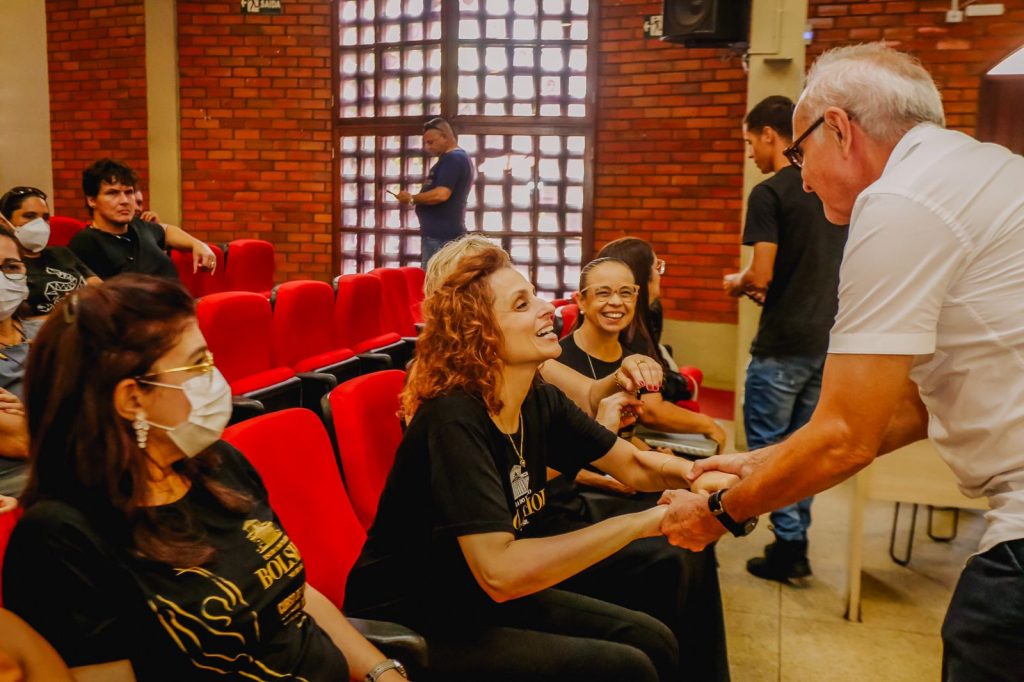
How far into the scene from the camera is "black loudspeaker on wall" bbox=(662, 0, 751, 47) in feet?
16.2

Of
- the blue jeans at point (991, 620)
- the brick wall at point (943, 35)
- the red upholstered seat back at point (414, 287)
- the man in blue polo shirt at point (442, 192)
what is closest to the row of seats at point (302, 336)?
→ the red upholstered seat back at point (414, 287)

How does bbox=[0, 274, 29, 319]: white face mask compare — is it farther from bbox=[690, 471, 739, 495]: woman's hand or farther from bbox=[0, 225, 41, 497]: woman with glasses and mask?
bbox=[690, 471, 739, 495]: woman's hand

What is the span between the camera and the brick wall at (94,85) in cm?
849

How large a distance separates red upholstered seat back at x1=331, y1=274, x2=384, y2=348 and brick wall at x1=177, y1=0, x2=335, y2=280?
364cm

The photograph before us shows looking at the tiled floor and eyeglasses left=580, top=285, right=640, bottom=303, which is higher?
eyeglasses left=580, top=285, right=640, bottom=303

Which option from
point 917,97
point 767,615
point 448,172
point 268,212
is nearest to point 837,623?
point 767,615

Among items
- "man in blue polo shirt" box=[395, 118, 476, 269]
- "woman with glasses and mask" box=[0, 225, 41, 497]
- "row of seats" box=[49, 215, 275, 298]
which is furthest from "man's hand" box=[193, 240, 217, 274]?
"man in blue polo shirt" box=[395, 118, 476, 269]

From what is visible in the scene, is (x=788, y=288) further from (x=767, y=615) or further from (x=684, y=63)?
(x=684, y=63)

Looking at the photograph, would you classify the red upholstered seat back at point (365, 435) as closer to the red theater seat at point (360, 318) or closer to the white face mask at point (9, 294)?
the white face mask at point (9, 294)

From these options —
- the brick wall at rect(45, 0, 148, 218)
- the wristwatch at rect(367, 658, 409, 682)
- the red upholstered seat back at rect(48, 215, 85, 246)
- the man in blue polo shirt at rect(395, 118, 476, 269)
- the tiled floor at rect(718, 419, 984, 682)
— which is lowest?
the tiled floor at rect(718, 419, 984, 682)

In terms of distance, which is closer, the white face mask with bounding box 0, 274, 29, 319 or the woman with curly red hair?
the woman with curly red hair

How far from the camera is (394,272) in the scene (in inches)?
209

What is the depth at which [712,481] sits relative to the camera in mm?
2137

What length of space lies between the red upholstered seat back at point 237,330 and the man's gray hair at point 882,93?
8.19 feet
